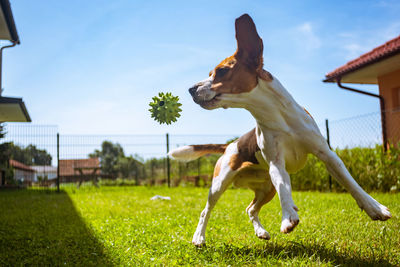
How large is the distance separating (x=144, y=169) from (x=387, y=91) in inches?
438

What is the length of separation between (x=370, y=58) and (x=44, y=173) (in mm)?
13807

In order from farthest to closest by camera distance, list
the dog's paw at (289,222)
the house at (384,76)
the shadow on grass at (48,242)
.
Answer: the house at (384,76) → the shadow on grass at (48,242) → the dog's paw at (289,222)

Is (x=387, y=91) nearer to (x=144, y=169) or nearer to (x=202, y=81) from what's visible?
(x=202, y=81)

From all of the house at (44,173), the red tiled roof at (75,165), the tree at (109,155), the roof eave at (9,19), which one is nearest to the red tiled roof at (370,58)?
the roof eave at (9,19)

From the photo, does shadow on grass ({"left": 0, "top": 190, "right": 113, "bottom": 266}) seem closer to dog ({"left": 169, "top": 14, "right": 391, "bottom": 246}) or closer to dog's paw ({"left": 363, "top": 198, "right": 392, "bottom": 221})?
dog ({"left": 169, "top": 14, "right": 391, "bottom": 246})

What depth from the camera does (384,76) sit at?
11039 mm

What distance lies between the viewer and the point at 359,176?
373 inches

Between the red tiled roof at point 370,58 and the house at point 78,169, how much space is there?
11212 millimetres

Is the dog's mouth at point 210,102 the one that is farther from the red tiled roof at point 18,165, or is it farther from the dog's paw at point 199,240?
the red tiled roof at point 18,165

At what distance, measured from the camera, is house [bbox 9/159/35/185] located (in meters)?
15.1

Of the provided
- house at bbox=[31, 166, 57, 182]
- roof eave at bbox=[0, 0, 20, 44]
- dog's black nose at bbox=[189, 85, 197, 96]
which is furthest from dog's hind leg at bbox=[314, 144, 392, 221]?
house at bbox=[31, 166, 57, 182]

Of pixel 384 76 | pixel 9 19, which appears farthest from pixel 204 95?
pixel 384 76

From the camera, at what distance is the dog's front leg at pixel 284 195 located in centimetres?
236

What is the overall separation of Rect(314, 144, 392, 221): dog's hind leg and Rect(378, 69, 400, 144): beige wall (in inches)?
331
